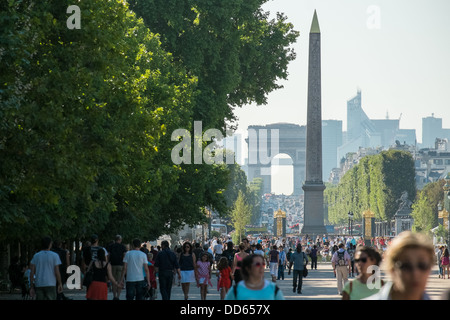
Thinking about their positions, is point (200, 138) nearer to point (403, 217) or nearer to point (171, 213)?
point (171, 213)

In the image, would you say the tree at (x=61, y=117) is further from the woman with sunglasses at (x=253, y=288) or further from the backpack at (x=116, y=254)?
the woman with sunglasses at (x=253, y=288)

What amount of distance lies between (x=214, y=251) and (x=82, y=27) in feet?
68.9

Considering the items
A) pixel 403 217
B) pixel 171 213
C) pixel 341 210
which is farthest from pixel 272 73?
pixel 341 210

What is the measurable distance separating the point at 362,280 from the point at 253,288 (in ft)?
5.03

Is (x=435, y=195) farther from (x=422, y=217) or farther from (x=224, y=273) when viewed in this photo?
(x=224, y=273)

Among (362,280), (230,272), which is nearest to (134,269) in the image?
(230,272)

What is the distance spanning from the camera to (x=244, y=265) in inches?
368

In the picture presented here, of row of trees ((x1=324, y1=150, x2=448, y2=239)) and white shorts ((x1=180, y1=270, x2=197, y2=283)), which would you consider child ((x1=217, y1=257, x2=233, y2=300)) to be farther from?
row of trees ((x1=324, y1=150, x2=448, y2=239))

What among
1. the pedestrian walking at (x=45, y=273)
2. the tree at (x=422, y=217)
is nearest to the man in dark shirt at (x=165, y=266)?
the pedestrian walking at (x=45, y=273)

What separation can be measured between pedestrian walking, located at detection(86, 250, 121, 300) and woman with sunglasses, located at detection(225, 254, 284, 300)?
25.5ft

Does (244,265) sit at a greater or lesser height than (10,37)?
lesser

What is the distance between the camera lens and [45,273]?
16797 mm

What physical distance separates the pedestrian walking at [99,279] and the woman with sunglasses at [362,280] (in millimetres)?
7203

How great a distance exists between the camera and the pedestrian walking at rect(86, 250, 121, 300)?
54.8 ft
